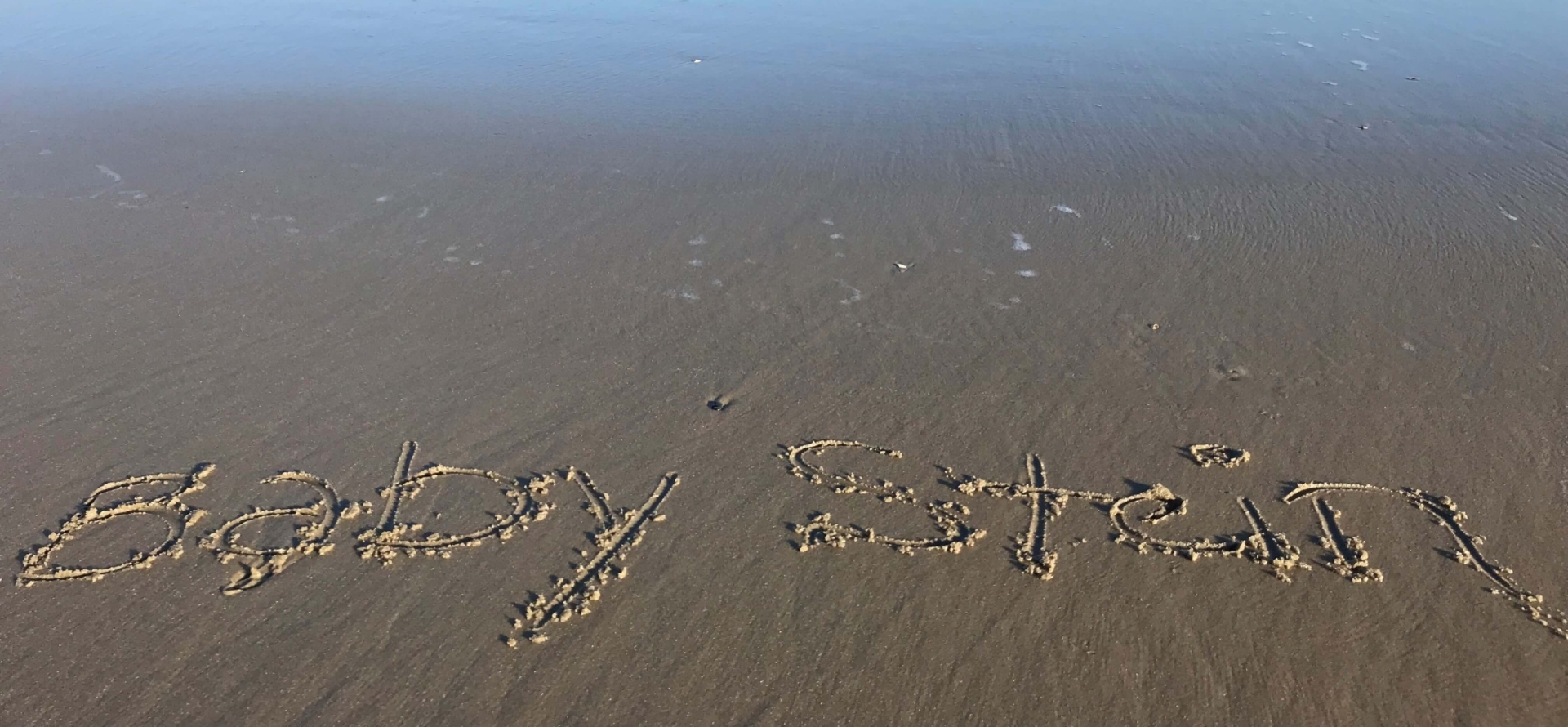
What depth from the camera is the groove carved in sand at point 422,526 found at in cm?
421

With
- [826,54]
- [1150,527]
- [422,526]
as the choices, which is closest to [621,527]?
[422,526]

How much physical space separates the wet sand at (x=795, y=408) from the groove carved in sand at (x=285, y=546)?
2cm

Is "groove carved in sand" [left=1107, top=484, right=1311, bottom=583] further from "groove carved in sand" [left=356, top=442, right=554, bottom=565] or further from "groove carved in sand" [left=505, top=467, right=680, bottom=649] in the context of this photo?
"groove carved in sand" [left=356, top=442, right=554, bottom=565]

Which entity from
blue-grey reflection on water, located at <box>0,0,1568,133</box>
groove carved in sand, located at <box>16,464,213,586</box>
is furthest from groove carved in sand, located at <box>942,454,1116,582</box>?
blue-grey reflection on water, located at <box>0,0,1568,133</box>

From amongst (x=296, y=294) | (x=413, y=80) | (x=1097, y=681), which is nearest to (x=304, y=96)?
(x=413, y=80)

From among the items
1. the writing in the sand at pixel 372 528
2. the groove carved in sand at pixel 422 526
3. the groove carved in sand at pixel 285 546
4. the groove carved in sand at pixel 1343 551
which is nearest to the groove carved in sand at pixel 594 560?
the writing in the sand at pixel 372 528

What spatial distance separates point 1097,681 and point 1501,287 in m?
4.55

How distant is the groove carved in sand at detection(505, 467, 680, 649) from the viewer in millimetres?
3885

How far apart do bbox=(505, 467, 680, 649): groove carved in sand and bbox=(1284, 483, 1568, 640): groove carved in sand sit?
3.00m

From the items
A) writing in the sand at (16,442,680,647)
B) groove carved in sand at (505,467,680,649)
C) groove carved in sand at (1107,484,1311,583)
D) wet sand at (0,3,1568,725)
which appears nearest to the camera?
wet sand at (0,3,1568,725)

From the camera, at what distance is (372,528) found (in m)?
4.31

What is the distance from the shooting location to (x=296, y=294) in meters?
6.17

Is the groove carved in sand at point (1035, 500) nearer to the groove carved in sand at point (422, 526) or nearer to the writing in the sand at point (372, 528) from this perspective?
the writing in the sand at point (372, 528)

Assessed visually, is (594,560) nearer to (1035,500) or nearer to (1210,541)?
(1035,500)
